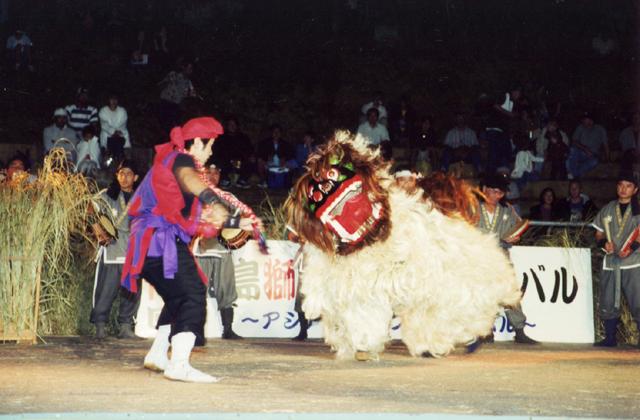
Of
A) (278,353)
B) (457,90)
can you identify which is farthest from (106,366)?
(457,90)

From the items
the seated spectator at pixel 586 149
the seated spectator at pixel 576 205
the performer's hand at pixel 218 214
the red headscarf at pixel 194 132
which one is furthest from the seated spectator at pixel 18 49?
the performer's hand at pixel 218 214

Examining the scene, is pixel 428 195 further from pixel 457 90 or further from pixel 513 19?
pixel 513 19

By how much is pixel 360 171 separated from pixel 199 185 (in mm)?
1949

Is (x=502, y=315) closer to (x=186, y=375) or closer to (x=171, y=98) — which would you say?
(x=186, y=375)

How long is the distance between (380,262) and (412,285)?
1.05 ft

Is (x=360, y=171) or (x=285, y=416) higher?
(x=360, y=171)

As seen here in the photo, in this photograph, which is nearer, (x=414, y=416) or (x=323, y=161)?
(x=414, y=416)

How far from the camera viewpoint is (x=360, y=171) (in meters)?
9.66

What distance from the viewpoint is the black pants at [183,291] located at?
8352 millimetres

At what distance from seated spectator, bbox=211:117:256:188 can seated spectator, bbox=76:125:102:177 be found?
2032mm

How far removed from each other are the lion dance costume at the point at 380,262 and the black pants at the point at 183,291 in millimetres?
1392

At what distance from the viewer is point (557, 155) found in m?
20.0

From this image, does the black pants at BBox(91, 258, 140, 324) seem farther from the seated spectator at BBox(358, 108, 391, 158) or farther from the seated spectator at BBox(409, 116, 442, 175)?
the seated spectator at BBox(358, 108, 391, 158)

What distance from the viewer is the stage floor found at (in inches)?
278
